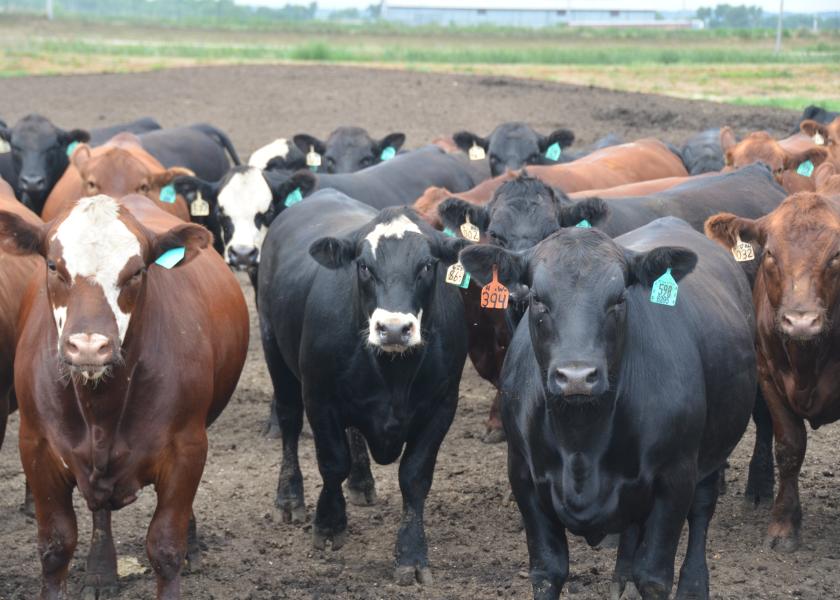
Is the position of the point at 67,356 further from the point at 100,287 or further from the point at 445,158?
the point at 445,158

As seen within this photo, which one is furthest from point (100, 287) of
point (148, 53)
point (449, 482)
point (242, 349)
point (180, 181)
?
point (148, 53)

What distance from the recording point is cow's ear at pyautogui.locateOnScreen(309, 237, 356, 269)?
236 inches

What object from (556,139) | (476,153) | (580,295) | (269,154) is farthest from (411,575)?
(476,153)

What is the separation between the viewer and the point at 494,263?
4.86 meters

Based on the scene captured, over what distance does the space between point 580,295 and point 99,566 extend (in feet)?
8.73

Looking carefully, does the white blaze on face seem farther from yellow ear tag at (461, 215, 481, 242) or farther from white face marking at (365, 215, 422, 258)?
yellow ear tag at (461, 215, 481, 242)

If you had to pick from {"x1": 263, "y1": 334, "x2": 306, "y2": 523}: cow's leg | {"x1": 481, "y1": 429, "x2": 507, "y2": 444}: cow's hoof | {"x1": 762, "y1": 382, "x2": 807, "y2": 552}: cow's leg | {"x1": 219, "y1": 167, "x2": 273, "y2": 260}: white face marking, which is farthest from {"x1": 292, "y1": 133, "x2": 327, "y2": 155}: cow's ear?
{"x1": 762, "y1": 382, "x2": 807, "y2": 552}: cow's leg

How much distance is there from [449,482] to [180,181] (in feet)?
11.1

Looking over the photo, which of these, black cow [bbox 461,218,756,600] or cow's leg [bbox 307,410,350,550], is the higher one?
black cow [bbox 461,218,756,600]

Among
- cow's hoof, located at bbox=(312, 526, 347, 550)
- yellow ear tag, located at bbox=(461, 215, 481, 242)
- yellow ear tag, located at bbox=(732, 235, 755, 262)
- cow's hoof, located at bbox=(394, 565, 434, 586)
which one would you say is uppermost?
yellow ear tag, located at bbox=(732, 235, 755, 262)

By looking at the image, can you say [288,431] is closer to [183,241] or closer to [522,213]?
[522,213]

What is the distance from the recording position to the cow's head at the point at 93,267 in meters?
4.61

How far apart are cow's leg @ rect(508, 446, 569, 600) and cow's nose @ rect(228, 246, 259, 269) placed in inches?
163

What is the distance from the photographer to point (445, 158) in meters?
11.3
